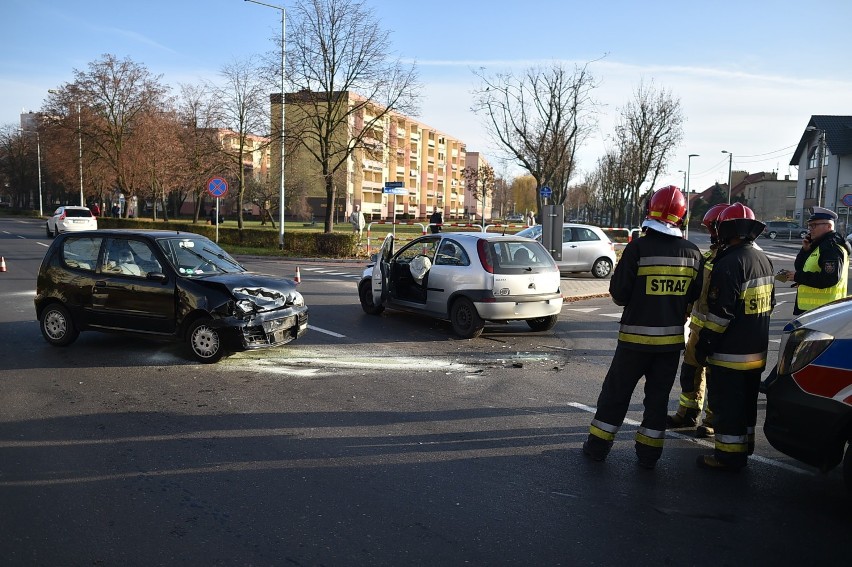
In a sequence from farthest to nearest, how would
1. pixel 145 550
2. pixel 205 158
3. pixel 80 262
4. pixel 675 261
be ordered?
pixel 205 158
pixel 80 262
pixel 675 261
pixel 145 550

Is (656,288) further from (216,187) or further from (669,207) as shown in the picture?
(216,187)

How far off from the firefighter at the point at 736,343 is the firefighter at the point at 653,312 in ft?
0.68

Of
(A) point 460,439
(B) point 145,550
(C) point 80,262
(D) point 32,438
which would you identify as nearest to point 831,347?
(A) point 460,439

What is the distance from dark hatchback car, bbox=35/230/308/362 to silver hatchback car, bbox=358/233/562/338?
8.23 ft

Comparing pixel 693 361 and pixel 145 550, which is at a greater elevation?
pixel 693 361

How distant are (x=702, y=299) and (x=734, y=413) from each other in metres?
1.06

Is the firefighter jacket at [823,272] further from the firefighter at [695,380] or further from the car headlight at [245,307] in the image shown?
the car headlight at [245,307]

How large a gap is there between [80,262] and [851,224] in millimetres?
61886

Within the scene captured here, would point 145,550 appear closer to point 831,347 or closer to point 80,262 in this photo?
point 831,347

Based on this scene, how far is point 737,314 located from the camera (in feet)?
16.0

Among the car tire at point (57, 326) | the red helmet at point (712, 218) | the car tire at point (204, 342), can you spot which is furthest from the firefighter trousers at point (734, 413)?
the car tire at point (57, 326)

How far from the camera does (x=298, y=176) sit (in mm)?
56781

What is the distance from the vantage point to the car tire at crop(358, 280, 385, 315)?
12137 millimetres

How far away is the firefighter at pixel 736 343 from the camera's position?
15.8 ft
